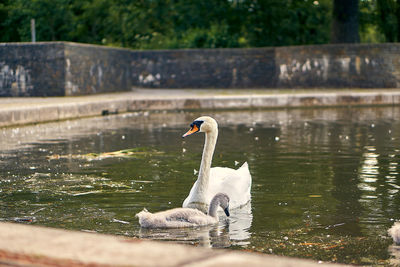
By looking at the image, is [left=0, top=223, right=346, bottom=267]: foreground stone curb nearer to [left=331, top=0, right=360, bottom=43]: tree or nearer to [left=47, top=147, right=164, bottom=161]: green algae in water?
[left=47, top=147, right=164, bottom=161]: green algae in water

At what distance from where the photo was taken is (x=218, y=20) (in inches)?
1582

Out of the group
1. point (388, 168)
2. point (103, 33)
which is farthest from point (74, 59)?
point (103, 33)

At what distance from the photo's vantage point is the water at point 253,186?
6.69m

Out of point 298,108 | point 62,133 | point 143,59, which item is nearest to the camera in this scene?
point 62,133

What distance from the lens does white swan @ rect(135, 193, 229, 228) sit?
22.6ft

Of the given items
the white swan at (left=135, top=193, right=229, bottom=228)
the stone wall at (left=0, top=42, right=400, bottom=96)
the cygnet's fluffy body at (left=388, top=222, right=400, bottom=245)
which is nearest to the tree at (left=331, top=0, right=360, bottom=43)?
the stone wall at (left=0, top=42, right=400, bottom=96)

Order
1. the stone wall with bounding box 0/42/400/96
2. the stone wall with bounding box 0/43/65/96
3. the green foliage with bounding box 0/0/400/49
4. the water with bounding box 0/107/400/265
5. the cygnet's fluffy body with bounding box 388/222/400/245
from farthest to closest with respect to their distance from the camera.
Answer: the green foliage with bounding box 0/0/400/49
the stone wall with bounding box 0/42/400/96
the stone wall with bounding box 0/43/65/96
the water with bounding box 0/107/400/265
the cygnet's fluffy body with bounding box 388/222/400/245

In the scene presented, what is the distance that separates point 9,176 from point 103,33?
39813 millimetres

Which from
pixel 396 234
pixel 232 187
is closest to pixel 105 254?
pixel 396 234

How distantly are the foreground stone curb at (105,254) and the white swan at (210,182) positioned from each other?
3395 millimetres

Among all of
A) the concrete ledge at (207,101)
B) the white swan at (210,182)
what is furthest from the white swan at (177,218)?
the concrete ledge at (207,101)

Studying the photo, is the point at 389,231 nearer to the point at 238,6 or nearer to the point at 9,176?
the point at 9,176

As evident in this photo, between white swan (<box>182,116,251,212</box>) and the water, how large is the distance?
197 millimetres

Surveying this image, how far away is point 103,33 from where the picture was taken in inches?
1938
